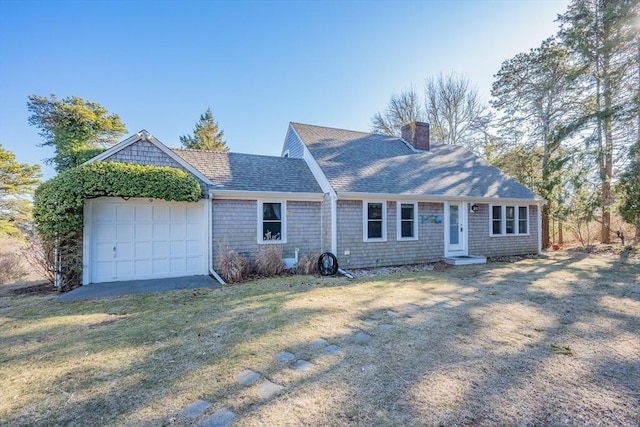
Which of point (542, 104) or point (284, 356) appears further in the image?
point (542, 104)

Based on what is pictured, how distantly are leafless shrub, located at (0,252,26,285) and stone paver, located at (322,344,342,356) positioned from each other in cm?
1265

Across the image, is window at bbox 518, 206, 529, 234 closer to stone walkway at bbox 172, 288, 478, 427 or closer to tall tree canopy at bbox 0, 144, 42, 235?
stone walkway at bbox 172, 288, 478, 427

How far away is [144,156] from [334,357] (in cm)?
796

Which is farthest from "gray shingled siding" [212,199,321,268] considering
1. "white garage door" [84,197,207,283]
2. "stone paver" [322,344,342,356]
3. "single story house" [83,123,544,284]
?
"stone paver" [322,344,342,356]

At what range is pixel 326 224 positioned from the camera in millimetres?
10336

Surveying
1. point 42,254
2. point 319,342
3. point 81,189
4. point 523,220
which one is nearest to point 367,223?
point 319,342

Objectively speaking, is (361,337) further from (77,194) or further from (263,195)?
(77,194)

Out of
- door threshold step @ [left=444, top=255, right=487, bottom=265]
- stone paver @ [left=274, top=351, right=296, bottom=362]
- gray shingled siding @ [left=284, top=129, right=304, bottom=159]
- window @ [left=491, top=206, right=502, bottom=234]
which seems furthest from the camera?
gray shingled siding @ [left=284, top=129, right=304, bottom=159]

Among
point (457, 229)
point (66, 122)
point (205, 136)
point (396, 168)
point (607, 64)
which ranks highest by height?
point (205, 136)

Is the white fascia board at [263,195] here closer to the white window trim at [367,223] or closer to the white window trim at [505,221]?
the white window trim at [367,223]

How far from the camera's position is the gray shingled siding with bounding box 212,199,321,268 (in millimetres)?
9219

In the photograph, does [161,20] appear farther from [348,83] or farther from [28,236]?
[348,83]

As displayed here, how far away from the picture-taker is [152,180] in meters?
7.85

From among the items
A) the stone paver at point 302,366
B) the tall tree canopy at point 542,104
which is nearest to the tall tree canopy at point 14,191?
the stone paver at point 302,366
